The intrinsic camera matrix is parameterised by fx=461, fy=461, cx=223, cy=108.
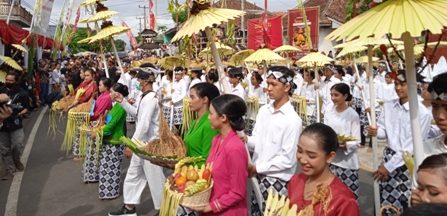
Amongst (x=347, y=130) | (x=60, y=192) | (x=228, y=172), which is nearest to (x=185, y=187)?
(x=228, y=172)

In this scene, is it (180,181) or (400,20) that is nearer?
(400,20)

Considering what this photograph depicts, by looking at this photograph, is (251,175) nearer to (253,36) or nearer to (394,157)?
(394,157)

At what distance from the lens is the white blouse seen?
15.1 ft

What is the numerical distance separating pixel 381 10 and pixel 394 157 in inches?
89.1

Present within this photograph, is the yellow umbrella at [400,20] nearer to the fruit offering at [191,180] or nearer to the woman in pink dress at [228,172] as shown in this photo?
the woman in pink dress at [228,172]

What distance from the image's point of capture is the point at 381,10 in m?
2.08

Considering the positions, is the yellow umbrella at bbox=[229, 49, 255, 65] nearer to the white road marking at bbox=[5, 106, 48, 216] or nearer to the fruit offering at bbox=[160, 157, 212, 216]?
the white road marking at bbox=[5, 106, 48, 216]

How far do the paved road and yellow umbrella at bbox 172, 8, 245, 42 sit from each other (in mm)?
3089

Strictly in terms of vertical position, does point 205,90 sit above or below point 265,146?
above

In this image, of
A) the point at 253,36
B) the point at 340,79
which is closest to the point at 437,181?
the point at 340,79

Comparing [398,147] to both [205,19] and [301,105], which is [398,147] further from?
[301,105]

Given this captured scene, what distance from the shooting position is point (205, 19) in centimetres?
330

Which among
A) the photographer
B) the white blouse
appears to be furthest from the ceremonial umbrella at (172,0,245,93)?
the photographer

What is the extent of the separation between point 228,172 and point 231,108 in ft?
1.55
